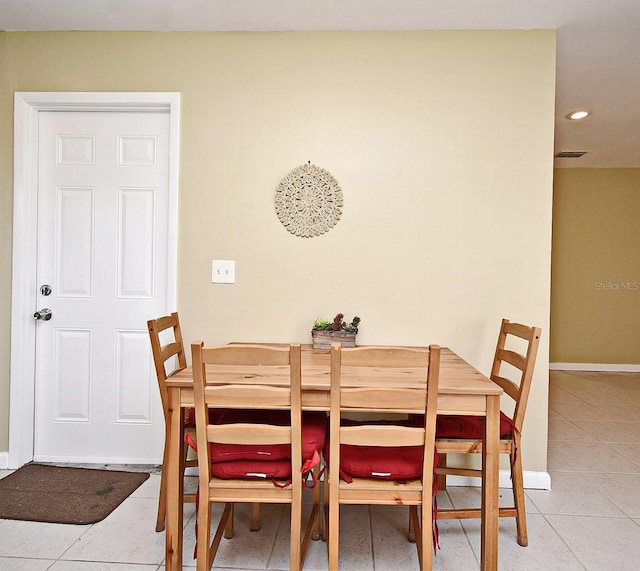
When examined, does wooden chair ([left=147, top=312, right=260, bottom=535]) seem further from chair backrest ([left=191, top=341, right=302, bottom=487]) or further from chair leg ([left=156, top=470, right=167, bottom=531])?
chair backrest ([left=191, top=341, right=302, bottom=487])

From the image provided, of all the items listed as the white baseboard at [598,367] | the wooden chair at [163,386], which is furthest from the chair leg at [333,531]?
the white baseboard at [598,367]

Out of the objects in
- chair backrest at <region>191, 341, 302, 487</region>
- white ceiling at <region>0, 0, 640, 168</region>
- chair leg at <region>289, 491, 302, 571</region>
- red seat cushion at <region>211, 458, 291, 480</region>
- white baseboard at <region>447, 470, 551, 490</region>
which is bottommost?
white baseboard at <region>447, 470, 551, 490</region>

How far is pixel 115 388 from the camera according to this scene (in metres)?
2.80

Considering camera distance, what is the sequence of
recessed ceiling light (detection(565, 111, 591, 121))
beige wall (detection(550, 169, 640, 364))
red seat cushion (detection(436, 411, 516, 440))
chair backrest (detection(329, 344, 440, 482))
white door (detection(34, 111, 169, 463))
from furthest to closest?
1. beige wall (detection(550, 169, 640, 364))
2. recessed ceiling light (detection(565, 111, 591, 121))
3. white door (detection(34, 111, 169, 463))
4. red seat cushion (detection(436, 411, 516, 440))
5. chair backrest (detection(329, 344, 440, 482))

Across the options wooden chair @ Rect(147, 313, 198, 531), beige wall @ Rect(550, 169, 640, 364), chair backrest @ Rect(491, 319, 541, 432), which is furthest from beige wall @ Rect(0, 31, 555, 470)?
beige wall @ Rect(550, 169, 640, 364)

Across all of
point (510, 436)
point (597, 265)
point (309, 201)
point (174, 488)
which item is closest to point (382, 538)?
point (510, 436)

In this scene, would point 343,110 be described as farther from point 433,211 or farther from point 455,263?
point 455,263

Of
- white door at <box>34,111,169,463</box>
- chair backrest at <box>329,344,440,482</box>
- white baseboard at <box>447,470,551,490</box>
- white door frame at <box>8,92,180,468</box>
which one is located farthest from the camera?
white door at <box>34,111,169,463</box>

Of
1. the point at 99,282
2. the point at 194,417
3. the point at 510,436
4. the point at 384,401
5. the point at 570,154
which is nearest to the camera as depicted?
the point at 384,401

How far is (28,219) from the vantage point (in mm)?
2732

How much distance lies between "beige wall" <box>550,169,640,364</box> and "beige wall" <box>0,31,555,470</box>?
3669 millimetres

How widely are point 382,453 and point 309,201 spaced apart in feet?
4.77

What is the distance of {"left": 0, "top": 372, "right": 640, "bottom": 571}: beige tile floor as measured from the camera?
186cm

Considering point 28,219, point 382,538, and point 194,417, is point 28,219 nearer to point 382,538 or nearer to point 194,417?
point 194,417
